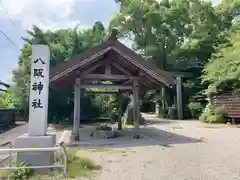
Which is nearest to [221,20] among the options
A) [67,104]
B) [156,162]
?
[67,104]

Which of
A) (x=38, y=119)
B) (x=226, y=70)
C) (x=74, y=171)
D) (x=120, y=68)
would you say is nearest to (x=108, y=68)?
(x=120, y=68)

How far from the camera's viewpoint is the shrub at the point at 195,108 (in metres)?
22.2

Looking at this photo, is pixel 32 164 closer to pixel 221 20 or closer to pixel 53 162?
pixel 53 162

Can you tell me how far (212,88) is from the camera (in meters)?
19.5

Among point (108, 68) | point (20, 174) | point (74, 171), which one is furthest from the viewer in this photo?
point (108, 68)

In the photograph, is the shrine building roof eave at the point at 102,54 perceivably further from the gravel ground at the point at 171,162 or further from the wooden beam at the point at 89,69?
the gravel ground at the point at 171,162

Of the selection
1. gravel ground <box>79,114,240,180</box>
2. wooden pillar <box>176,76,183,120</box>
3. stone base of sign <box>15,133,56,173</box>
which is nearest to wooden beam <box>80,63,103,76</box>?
gravel ground <box>79,114,240,180</box>

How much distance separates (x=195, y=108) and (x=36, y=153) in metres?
18.4

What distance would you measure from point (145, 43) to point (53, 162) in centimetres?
2205

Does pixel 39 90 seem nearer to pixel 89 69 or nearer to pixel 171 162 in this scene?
pixel 171 162

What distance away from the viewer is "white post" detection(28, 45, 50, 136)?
6297 millimetres

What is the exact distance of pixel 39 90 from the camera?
21.6 ft

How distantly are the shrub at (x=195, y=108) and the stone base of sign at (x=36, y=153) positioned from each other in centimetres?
1800

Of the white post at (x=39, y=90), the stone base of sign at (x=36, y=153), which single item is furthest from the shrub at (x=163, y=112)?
the stone base of sign at (x=36, y=153)
